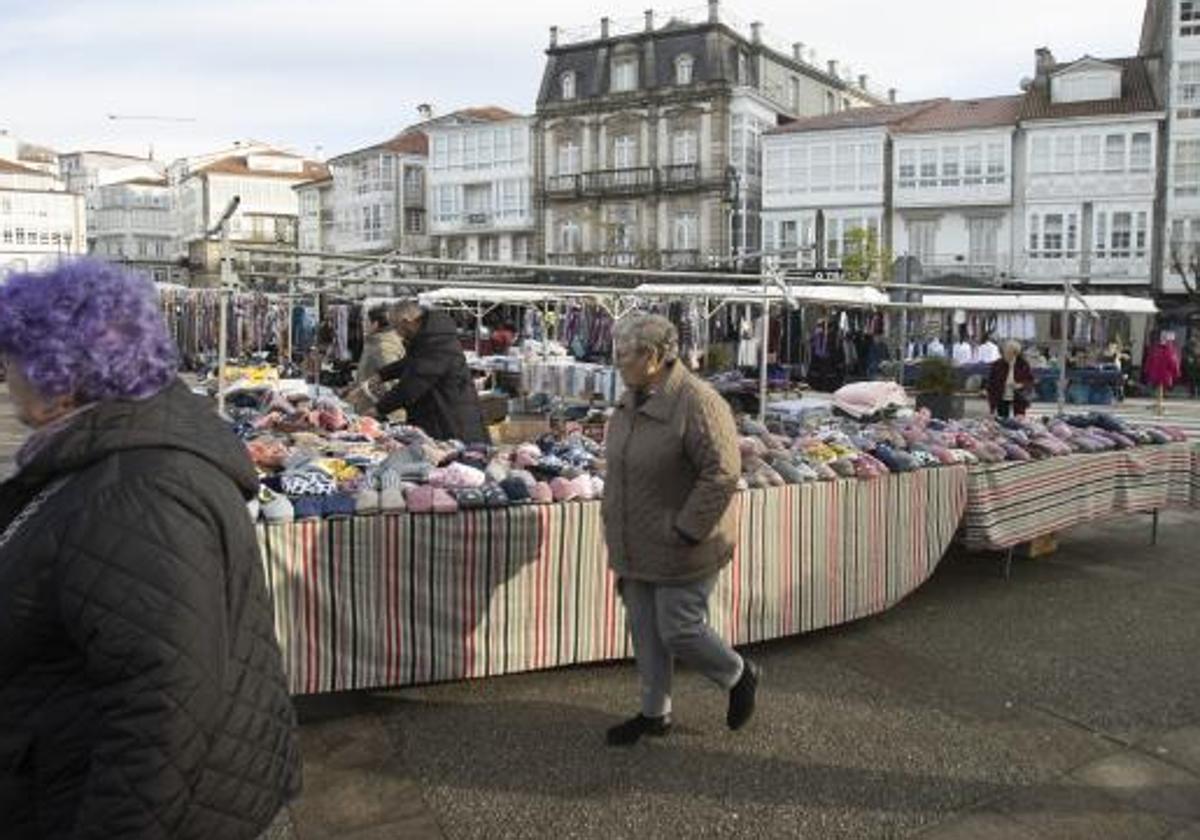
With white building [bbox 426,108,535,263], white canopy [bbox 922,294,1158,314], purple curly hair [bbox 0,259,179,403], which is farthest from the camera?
white building [bbox 426,108,535,263]

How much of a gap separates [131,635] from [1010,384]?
41.4 ft

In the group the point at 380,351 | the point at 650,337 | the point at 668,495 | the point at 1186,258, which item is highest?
the point at 1186,258

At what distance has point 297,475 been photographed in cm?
465

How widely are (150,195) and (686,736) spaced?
111 meters

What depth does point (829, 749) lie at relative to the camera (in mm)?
4039

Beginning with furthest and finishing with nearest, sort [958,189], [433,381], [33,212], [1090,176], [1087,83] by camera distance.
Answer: [33,212] < [958,189] < [1087,83] < [1090,176] < [433,381]

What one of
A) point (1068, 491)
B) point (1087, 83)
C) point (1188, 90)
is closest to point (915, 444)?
point (1068, 491)

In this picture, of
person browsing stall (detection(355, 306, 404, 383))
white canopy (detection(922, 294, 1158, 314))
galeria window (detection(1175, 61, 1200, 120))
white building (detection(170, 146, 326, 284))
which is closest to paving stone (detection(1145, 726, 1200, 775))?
person browsing stall (detection(355, 306, 404, 383))

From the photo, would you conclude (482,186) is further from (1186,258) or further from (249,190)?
(249,190)

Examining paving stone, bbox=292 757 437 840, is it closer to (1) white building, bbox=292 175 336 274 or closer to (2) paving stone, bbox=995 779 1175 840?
(2) paving stone, bbox=995 779 1175 840

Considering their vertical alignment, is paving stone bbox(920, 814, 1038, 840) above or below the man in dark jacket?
below

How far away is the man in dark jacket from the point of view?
22.1ft

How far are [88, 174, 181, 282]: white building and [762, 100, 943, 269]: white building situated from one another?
72739mm

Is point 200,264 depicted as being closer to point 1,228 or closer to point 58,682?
point 58,682
